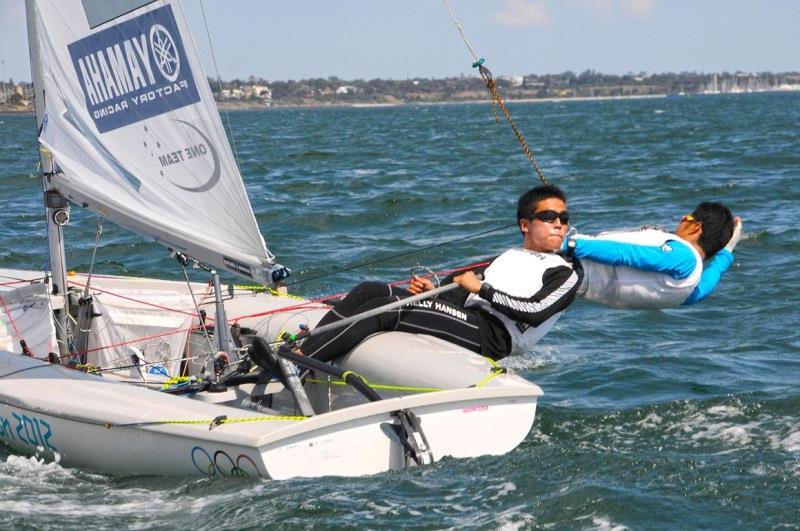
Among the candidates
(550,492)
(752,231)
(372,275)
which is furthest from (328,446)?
(752,231)

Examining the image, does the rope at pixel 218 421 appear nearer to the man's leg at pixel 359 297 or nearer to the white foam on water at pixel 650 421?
the man's leg at pixel 359 297

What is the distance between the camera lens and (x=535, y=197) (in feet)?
15.9

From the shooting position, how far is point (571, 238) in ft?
16.2

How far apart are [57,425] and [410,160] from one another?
18.6m

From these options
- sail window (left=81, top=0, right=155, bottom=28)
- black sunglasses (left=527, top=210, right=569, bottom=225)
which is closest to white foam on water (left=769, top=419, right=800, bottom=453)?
black sunglasses (left=527, top=210, right=569, bottom=225)

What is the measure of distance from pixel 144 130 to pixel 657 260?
2.39 m

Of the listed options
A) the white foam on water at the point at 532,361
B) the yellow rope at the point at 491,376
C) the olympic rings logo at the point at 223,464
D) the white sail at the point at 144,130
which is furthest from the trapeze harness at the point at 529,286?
the white foam on water at the point at 532,361

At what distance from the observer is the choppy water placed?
4098 millimetres

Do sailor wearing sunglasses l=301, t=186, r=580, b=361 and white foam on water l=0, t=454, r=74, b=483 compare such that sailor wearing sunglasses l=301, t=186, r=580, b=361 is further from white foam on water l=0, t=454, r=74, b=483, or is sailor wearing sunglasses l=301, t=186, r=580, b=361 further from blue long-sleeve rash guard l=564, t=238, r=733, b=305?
white foam on water l=0, t=454, r=74, b=483

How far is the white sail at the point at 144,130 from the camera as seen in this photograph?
535 centimetres

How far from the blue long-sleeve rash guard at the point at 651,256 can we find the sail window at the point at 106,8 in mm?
2202

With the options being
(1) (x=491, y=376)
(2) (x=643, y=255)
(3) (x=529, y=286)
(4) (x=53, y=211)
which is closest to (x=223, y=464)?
(1) (x=491, y=376)

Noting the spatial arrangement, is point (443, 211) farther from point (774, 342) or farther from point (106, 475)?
point (106, 475)

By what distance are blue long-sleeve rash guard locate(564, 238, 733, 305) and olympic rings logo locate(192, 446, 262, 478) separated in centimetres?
160
